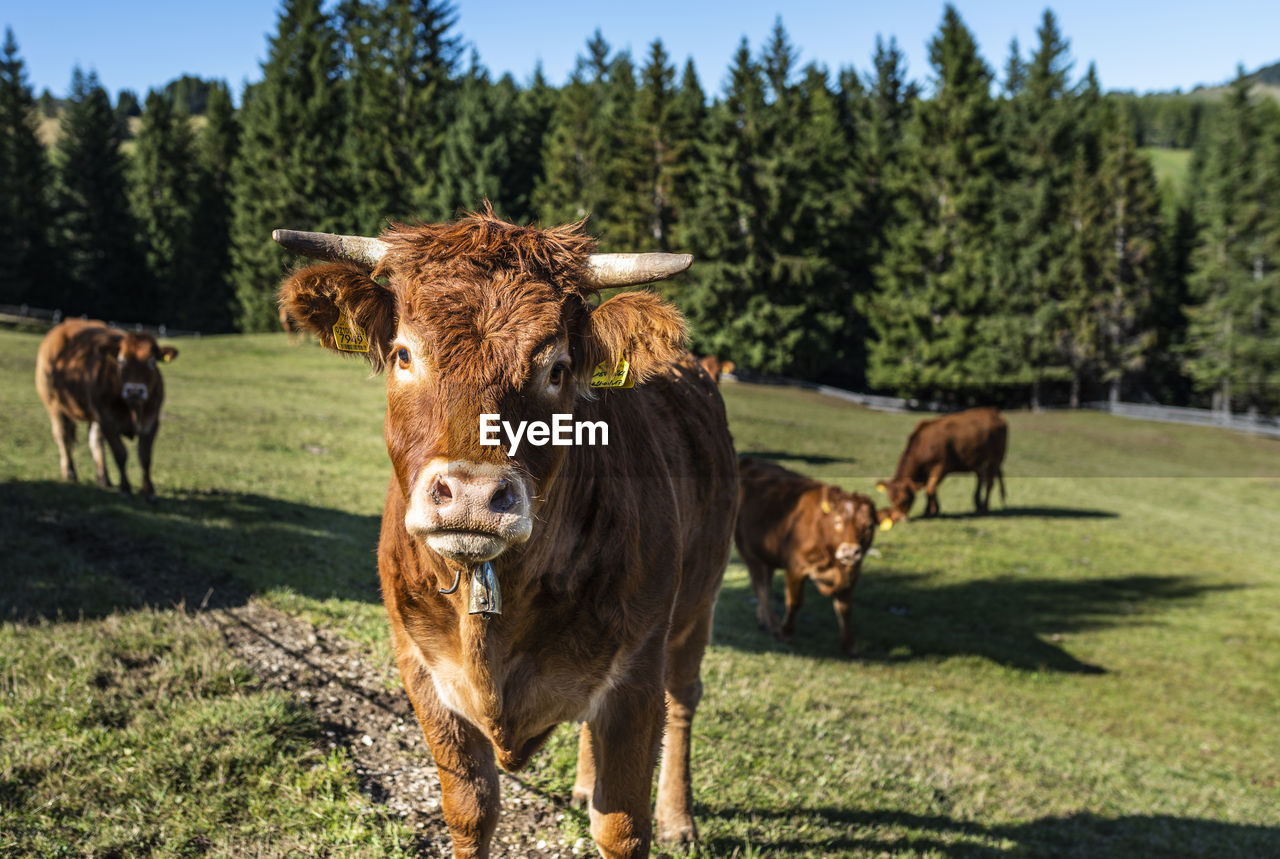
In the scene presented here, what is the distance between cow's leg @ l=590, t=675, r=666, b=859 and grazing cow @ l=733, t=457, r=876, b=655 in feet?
22.3

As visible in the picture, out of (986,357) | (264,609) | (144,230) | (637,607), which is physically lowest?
(264,609)

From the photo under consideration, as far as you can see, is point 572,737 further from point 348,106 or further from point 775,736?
point 348,106

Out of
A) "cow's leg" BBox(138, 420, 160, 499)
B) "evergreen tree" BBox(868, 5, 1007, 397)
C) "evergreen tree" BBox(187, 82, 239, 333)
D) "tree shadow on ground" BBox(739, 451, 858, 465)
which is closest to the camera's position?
"cow's leg" BBox(138, 420, 160, 499)

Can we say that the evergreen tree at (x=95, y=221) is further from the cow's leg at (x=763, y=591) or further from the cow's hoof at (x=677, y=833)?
the cow's hoof at (x=677, y=833)

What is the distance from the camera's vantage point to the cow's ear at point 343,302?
2.47m

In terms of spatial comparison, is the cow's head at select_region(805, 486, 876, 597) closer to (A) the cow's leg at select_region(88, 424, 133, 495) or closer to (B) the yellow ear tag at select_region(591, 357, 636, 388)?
(B) the yellow ear tag at select_region(591, 357, 636, 388)

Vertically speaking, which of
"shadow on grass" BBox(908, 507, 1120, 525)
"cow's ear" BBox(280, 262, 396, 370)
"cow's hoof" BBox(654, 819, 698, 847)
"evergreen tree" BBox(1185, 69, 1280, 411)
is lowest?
"shadow on grass" BBox(908, 507, 1120, 525)

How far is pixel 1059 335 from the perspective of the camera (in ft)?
108

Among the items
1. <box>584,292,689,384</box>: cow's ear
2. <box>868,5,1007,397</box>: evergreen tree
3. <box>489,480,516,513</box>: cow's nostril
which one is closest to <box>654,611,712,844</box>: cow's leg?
<box>584,292,689,384</box>: cow's ear

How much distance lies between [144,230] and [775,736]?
56.2 metres

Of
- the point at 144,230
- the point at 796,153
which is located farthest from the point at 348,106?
the point at 796,153

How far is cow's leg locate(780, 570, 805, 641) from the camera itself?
9922mm

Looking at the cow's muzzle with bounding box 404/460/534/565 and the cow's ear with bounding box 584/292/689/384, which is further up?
the cow's ear with bounding box 584/292/689/384

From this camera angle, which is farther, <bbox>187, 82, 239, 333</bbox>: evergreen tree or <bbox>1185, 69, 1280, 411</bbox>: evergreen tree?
<bbox>187, 82, 239, 333</bbox>: evergreen tree
